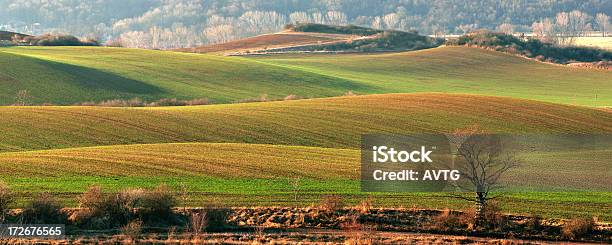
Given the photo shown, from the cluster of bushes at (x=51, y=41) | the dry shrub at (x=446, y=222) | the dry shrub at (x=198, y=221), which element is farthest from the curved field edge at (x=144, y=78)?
the dry shrub at (x=446, y=222)

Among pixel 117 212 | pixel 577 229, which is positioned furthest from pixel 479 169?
pixel 117 212

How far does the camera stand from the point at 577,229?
27.4m

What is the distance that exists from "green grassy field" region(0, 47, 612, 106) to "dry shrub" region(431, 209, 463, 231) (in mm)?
44015

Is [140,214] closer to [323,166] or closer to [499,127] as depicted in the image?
[323,166]

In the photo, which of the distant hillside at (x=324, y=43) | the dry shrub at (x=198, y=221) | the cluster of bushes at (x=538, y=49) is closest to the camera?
the dry shrub at (x=198, y=221)

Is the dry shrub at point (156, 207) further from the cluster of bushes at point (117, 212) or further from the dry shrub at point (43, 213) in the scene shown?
the dry shrub at point (43, 213)

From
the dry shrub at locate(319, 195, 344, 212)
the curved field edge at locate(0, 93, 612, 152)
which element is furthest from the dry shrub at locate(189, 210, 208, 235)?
the curved field edge at locate(0, 93, 612, 152)

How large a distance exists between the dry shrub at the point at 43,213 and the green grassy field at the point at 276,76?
3807cm

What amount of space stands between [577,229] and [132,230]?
46.3 feet

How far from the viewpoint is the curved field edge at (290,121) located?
155 feet

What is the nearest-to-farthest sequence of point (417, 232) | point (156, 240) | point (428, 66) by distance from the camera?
1. point (156, 240)
2. point (417, 232)
3. point (428, 66)

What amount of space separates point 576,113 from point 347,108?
55.3ft

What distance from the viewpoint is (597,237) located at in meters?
→ 27.3

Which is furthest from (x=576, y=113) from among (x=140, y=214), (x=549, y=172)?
(x=140, y=214)
